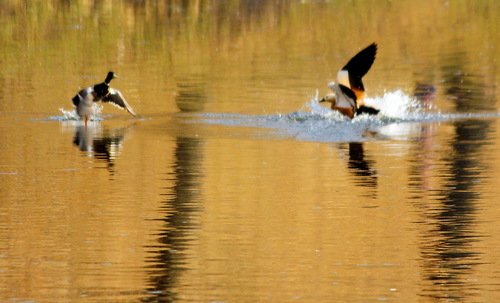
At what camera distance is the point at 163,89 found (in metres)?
27.3

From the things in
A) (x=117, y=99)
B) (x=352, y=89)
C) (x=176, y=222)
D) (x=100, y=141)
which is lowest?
(x=176, y=222)

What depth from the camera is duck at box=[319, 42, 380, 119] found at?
885 inches

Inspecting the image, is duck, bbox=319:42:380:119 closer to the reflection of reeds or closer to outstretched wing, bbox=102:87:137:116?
the reflection of reeds

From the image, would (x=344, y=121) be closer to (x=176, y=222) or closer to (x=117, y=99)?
(x=117, y=99)

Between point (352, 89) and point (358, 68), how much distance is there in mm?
484

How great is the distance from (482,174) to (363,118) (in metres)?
5.71

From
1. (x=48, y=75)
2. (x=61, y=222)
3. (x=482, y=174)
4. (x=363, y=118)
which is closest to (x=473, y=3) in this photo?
(x=48, y=75)

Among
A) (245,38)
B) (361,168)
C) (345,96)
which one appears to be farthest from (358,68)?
(245,38)

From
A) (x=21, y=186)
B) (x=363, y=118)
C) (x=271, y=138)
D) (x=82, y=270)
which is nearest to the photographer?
(x=82, y=270)

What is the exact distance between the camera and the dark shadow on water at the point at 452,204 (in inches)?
456

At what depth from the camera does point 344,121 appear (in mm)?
22500

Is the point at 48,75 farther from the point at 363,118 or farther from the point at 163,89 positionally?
the point at 363,118

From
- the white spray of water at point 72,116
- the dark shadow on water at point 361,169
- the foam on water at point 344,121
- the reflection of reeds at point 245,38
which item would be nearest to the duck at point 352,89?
the foam on water at point 344,121

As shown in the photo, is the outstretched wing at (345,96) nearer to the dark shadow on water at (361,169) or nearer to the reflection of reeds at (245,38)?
the dark shadow on water at (361,169)
